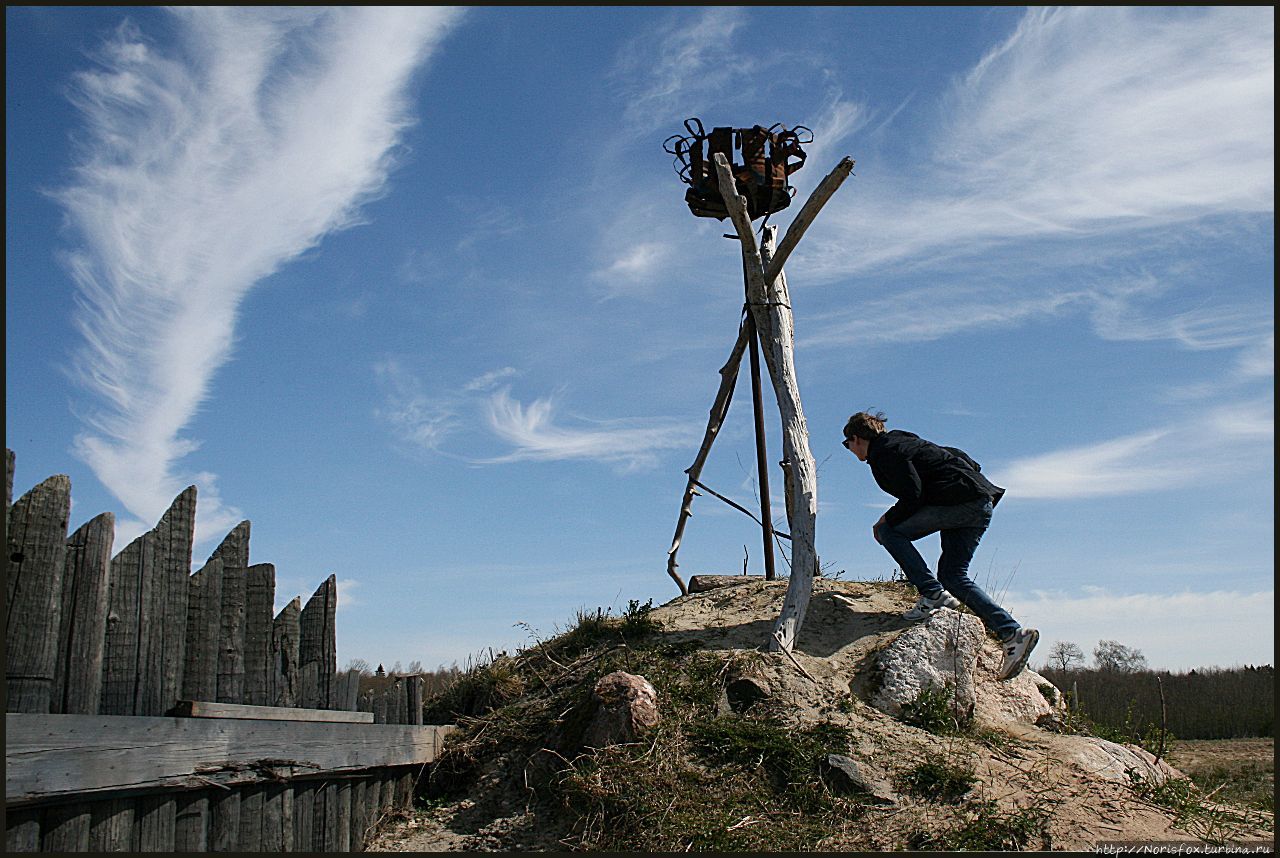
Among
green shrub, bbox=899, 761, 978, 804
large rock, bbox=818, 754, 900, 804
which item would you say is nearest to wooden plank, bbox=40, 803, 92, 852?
large rock, bbox=818, 754, 900, 804

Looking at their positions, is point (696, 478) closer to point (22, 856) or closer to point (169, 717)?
point (169, 717)

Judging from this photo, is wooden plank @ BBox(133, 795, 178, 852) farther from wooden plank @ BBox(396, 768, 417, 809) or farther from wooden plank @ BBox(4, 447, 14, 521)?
wooden plank @ BBox(396, 768, 417, 809)

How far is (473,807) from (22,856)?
3129mm

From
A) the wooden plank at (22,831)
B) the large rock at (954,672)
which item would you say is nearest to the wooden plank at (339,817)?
the wooden plank at (22,831)

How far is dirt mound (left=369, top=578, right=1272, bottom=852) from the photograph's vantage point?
5.60m

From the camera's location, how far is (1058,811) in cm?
568

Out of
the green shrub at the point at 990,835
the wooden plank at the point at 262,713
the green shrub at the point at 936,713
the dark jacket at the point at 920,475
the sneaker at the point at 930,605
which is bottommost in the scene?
the green shrub at the point at 990,835

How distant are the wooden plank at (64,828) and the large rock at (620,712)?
3144 millimetres

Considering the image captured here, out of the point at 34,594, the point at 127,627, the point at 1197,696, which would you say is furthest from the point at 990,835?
the point at 1197,696

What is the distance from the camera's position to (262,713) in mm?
4766

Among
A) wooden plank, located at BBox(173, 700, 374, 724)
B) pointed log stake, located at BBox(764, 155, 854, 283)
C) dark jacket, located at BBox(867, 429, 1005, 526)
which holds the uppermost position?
pointed log stake, located at BBox(764, 155, 854, 283)

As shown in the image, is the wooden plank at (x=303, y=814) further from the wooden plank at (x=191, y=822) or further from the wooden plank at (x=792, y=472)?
the wooden plank at (x=792, y=472)

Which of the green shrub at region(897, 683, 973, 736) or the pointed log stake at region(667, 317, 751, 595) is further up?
the pointed log stake at region(667, 317, 751, 595)

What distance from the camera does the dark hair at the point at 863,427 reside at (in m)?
7.67
